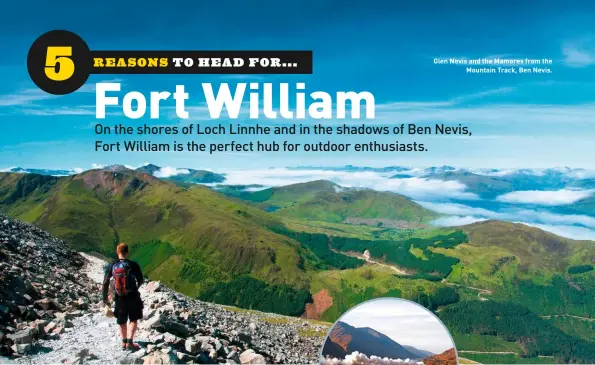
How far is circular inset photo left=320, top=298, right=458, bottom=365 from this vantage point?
27.8 feet

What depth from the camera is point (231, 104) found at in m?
45.9

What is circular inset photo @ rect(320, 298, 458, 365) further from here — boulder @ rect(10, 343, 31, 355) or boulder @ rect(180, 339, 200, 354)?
boulder @ rect(10, 343, 31, 355)

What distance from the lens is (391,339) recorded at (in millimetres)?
8594

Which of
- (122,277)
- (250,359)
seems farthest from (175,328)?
(122,277)

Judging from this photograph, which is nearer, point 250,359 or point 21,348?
point 21,348

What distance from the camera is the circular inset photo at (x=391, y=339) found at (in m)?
8.47

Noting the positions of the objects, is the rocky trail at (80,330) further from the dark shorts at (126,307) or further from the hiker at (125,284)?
the hiker at (125,284)

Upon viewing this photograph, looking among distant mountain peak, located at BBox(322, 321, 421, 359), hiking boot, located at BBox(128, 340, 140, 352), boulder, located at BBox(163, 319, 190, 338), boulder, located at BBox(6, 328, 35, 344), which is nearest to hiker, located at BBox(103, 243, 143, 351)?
hiking boot, located at BBox(128, 340, 140, 352)

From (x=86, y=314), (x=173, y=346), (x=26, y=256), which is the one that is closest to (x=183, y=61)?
(x=26, y=256)

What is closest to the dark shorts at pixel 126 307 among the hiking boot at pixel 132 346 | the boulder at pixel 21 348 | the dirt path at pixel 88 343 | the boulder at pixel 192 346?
the hiking boot at pixel 132 346

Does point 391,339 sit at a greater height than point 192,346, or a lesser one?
greater

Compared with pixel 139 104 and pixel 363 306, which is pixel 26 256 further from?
pixel 363 306

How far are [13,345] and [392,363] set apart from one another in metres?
19.3

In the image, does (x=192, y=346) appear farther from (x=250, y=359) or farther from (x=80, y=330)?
(x=80, y=330)
